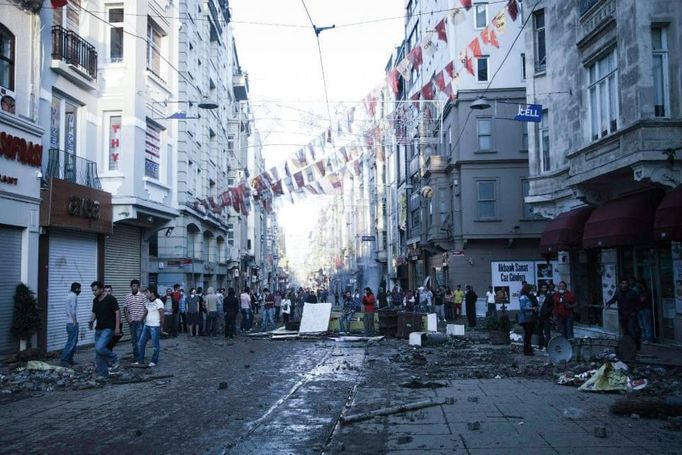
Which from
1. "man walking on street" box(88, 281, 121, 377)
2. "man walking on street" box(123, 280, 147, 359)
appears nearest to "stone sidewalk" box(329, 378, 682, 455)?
"man walking on street" box(88, 281, 121, 377)

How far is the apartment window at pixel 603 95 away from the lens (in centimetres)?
1767

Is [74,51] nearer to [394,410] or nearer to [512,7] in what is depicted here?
[512,7]

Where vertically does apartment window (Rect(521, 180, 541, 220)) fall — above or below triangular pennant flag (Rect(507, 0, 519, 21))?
below

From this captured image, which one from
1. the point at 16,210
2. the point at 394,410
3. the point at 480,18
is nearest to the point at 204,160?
the point at 480,18

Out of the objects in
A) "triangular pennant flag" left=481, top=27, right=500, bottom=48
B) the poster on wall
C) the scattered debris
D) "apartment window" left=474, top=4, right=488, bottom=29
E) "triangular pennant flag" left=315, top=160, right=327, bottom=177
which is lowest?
the scattered debris

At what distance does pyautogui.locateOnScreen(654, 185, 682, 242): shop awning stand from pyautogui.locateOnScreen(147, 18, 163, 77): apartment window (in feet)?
53.8

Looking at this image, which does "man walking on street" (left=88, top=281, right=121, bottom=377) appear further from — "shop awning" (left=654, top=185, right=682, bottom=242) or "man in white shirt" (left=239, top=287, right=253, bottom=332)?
"man in white shirt" (left=239, top=287, right=253, bottom=332)

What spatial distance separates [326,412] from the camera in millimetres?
9344

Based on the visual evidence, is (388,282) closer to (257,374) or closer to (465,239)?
(465,239)

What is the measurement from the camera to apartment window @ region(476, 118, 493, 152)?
1373 inches

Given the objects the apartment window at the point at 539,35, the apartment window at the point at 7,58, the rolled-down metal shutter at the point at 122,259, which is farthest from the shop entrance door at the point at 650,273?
the apartment window at the point at 7,58

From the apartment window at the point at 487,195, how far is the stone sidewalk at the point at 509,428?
24962 millimetres

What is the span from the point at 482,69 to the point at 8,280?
27425 millimetres

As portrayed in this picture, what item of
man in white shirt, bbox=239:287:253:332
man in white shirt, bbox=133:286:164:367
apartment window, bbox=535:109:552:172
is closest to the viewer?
man in white shirt, bbox=133:286:164:367
